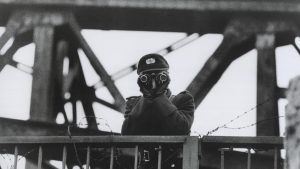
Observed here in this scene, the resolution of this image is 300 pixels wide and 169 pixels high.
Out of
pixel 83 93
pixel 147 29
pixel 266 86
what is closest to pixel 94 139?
pixel 266 86

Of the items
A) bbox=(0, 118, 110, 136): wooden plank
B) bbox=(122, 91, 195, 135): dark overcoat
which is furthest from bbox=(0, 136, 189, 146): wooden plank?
bbox=(0, 118, 110, 136): wooden plank

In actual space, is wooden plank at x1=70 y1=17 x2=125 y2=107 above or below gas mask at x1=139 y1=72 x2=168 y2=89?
above

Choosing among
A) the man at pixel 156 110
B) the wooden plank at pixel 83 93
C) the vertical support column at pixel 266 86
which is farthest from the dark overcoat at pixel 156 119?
the wooden plank at pixel 83 93

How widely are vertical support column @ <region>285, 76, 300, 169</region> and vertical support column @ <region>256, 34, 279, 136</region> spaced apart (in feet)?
14.6

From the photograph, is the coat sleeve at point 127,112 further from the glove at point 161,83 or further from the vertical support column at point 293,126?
the vertical support column at point 293,126

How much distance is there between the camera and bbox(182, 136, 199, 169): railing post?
620 cm

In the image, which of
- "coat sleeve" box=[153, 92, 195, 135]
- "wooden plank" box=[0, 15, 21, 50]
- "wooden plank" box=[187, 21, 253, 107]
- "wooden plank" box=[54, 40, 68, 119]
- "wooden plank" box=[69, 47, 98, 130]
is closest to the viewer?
"coat sleeve" box=[153, 92, 195, 135]

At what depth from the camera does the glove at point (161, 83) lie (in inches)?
265

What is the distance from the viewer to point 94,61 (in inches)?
353

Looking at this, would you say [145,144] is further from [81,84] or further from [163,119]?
[81,84]

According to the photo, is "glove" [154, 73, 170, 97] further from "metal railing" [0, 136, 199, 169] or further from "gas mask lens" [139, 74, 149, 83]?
"metal railing" [0, 136, 199, 169]

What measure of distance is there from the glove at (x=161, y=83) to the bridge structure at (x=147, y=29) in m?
1.62

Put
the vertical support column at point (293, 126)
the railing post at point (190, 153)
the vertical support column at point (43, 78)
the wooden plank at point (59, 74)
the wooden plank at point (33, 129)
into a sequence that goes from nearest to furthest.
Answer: the vertical support column at point (293, 126) < the railing post at point (190, 153) < the wooden plank at point (33, 129) < the vertical support column at point (43, 78) < the wooden plank at point (59, 74)

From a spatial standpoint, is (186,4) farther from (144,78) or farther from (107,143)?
(107,143)
